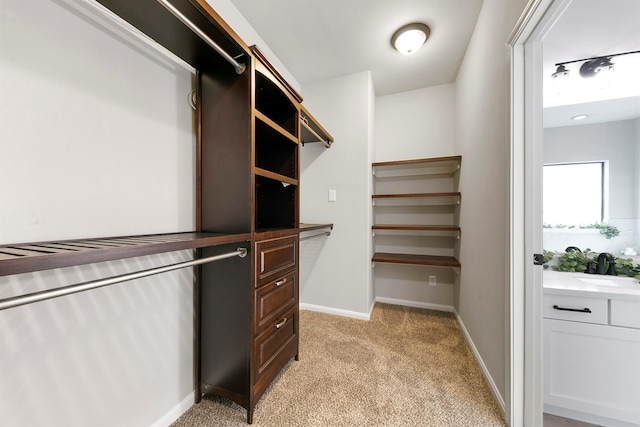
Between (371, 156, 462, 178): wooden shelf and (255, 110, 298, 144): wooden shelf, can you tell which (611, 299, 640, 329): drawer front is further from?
(255, 110, 298, 144): wooden shelf

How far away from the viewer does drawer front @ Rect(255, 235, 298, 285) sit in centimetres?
126

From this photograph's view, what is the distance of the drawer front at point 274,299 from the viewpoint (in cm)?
126

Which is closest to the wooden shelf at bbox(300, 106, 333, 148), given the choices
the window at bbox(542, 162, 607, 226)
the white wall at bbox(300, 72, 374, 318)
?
the white wall at bbox(300, 72, 374, 318)

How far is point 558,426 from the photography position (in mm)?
1259

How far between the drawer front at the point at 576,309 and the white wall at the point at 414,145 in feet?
4.28

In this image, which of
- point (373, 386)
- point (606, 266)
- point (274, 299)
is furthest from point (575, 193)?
point (274, 299)

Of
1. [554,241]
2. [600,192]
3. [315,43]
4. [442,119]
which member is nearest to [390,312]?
[554,241]

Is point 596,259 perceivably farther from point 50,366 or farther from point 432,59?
point 50,366

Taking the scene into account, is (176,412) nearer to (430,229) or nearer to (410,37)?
(430,229)

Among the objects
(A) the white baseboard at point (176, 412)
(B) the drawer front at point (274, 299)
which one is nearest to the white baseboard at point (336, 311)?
(B) the drawer front at point (274, 299)

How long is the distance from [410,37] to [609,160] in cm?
174

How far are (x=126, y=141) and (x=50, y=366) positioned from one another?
0.88 meters

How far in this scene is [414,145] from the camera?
9.13 feet

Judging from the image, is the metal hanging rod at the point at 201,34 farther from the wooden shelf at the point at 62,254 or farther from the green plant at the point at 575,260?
the green plant at the point at 575,260
